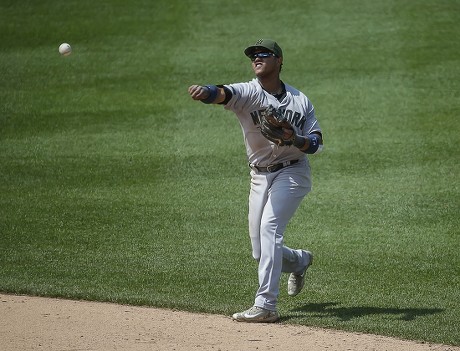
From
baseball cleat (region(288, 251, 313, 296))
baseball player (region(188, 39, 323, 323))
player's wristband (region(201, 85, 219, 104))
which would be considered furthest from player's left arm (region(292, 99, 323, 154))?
baseball cleat (region(288, 251, 313, 296))

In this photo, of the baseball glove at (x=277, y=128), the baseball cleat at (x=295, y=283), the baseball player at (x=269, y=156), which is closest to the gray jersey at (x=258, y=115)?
the baseball player at (x=269, y=156)

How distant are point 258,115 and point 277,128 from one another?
0.34 meters

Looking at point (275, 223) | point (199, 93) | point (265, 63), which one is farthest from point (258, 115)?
point (275, 223)

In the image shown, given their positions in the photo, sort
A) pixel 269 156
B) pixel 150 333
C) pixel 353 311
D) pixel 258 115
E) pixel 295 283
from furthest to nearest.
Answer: pixel 295 283 < pixel 353 311 < pixel 269 156 < pixel 258 115 < pixel 150 333

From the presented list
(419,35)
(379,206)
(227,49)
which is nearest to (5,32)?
(227,49)

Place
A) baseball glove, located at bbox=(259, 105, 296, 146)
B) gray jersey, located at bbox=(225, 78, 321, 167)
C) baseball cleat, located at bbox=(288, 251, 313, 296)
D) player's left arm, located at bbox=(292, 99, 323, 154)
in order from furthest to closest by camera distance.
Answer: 1. baseball cleat, located at bbox=(288, 251, 313, 296)
2. gray jersey, located at bbox=(225, 78, 321, 167)
3. player's left arm, located at bbox=(292, 99, 323, 154)
4. baseball glove, located at bbox=(259, 105, 296, 146)

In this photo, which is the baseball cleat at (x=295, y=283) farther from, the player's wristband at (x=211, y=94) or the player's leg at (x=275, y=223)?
the player's wristband at (x=211, y=94)

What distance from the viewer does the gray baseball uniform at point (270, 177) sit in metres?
6.95

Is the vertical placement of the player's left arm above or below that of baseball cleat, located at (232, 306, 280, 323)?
above

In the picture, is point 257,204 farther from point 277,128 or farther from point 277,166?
point 277,128

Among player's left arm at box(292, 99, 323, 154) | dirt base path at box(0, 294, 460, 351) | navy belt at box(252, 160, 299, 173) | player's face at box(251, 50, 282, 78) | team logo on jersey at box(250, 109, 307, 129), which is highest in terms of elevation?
player's face at box(251, 50, 282, 78)

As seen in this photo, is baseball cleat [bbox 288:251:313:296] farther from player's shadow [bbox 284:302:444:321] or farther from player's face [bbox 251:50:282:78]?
player's face [bbox 251:50:282:78]

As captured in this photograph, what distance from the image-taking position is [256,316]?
6852 mm

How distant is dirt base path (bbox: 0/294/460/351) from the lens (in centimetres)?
630
